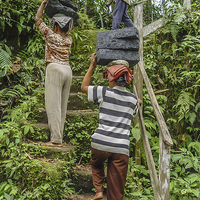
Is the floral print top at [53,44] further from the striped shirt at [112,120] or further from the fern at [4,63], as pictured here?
the fern at [4,63]

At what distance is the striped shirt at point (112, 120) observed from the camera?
231cm

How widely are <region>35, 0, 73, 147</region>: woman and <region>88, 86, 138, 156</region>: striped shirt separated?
1.03 metres

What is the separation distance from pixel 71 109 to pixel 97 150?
2.25 meters

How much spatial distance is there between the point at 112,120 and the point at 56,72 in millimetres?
1390

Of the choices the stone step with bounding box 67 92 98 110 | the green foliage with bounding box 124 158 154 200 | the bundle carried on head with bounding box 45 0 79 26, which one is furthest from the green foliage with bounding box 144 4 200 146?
the bundle carried on head with bounding box 45 0 79 26

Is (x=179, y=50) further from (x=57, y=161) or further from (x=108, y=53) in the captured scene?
(x=57, y=161)

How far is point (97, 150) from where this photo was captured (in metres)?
2.35

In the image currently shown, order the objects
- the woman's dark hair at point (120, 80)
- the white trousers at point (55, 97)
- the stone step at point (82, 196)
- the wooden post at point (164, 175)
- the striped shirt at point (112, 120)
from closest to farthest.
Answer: the striped shirt at point (112, 120) < the woman's dark hair at point (120, 80) < the wooden post at point (164, 175) < the stone step at point (82, 196) < the white trousers at point (55, 97)

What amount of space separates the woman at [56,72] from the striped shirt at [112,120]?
1026 millimetres

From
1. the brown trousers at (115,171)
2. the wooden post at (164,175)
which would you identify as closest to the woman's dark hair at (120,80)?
the brown trousers at (115,171)

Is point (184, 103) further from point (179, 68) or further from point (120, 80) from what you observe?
point (120, 80)

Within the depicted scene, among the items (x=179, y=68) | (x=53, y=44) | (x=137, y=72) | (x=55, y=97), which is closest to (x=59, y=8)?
(x=53, y=44)

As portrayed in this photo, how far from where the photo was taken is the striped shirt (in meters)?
2.31

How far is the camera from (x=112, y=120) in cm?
234
